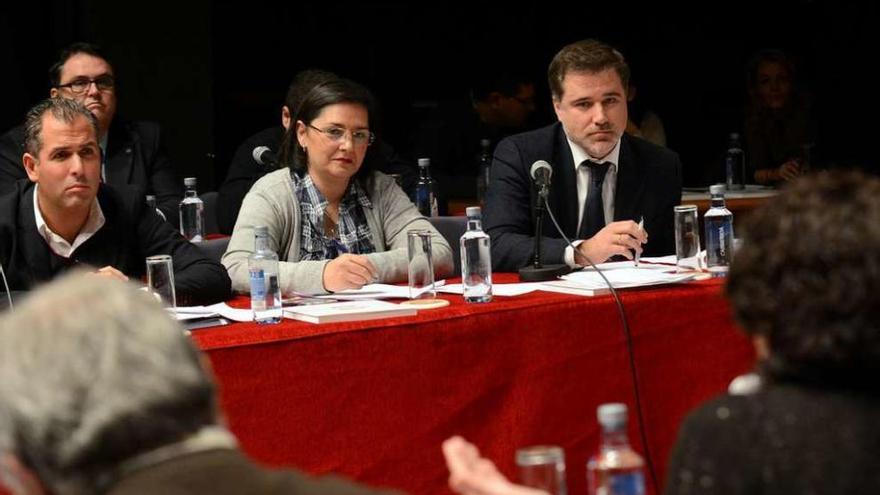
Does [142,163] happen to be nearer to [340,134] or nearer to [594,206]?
[340,134]

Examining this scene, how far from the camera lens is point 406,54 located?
327 inches

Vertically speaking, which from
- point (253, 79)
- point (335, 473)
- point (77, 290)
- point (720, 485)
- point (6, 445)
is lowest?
point (335, 473)

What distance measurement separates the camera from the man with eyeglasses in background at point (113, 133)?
17.1 feet

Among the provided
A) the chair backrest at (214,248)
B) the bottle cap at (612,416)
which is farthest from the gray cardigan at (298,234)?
the bottle cap at (612,416)

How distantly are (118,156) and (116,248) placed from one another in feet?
6.40

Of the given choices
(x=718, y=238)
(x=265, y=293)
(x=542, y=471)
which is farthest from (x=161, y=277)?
(x=542, y=471)

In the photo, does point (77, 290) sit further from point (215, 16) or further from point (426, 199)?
point (215, 16)

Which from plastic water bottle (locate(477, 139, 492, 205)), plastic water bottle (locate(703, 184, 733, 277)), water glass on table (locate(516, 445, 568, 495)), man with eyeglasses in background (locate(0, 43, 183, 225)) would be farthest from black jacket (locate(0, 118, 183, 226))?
water glass on table (locate(516, 445, 568, 495))

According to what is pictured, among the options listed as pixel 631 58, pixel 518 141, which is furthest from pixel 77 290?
pixel 631 58

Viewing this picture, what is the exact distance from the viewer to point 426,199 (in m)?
5.49

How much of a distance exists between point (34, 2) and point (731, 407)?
619 cm

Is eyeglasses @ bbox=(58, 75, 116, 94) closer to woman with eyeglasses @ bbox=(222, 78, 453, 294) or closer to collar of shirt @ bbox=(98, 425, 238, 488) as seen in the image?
woman with eyeglasses @ bbox=(222, 78, 453, 294)

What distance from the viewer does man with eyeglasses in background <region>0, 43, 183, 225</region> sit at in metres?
5.21

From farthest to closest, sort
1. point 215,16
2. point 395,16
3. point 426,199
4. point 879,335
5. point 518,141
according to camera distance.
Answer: point 395,16 → point 215,16 → point 426,199 → point 518,141 → point 879,335
